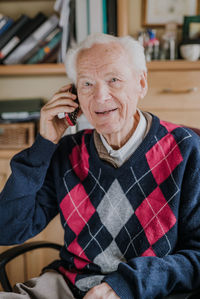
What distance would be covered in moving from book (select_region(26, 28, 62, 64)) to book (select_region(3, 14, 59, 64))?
0.03 meters

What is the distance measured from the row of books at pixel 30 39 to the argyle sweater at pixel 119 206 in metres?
0.78

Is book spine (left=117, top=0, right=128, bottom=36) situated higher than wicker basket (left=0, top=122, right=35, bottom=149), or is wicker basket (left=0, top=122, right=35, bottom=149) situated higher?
book spine (left=117, top=0, right=128, bottom=36)

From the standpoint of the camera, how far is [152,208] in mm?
1135

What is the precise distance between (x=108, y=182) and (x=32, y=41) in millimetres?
1069

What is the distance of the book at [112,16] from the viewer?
1758 millimetres

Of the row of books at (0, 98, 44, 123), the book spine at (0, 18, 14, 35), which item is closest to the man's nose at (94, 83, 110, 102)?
the row of books at (0, 98, 44, 123)

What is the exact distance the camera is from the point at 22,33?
182cm

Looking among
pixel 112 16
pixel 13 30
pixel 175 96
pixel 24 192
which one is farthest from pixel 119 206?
pixel 13 30

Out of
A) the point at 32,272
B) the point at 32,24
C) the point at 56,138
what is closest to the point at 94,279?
the point at 56,138

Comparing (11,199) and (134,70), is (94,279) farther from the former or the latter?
(134,70)

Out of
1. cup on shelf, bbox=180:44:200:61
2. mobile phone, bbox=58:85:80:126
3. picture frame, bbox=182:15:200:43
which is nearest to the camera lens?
mobile phone, bbox=58:85:80:126

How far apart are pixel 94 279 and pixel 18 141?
39.4 inches

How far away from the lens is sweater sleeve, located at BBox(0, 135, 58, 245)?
119 cm

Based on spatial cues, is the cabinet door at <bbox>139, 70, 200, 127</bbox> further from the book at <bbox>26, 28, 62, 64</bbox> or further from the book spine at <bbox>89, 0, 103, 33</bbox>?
the book at <bbox>26, 28, 62, 64</bbox>
